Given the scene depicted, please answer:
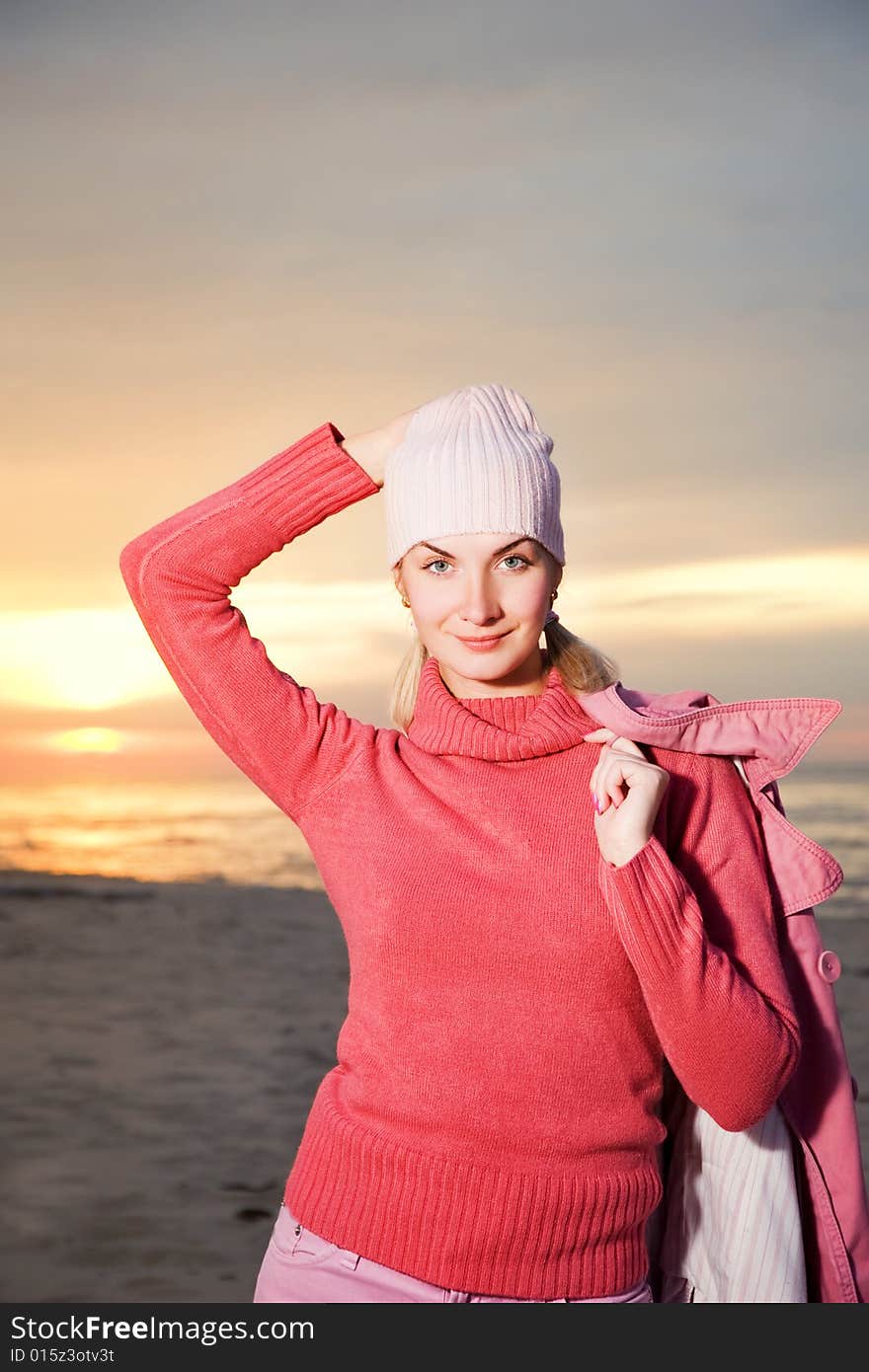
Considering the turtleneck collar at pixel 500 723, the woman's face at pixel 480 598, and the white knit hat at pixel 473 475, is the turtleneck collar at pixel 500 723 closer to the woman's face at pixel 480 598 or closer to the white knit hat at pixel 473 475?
the woman's face at pixel 480 598

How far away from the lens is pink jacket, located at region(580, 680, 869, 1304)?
2299 millimetres

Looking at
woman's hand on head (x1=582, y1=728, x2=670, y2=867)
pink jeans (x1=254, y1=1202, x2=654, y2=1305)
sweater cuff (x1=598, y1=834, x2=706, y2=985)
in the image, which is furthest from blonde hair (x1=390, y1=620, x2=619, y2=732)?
pink jeans (x1=254, y1=1202, x2=654, y2=1305)

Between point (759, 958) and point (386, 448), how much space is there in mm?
1031

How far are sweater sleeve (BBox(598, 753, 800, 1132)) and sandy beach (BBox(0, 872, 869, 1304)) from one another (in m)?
2.65

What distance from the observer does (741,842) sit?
2279 mm

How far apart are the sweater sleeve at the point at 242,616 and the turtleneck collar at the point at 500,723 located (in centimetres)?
12

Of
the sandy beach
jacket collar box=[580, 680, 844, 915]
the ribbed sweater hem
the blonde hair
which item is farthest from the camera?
the sandy beach

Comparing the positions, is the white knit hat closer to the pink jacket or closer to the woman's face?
the woman's face

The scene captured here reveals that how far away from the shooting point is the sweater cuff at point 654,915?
2027 mm

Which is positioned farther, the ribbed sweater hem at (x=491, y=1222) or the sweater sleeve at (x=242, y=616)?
the sweater sleeve at (x=242, y=616)

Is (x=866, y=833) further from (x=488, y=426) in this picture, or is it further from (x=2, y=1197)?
(x=488, y=426)

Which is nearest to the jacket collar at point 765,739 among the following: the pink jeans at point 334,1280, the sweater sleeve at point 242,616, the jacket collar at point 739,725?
the jacket collar at point 739,725

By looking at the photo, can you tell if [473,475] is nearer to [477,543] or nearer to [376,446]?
[477,543]

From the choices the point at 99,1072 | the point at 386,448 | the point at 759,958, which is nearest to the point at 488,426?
the point at 386,448
